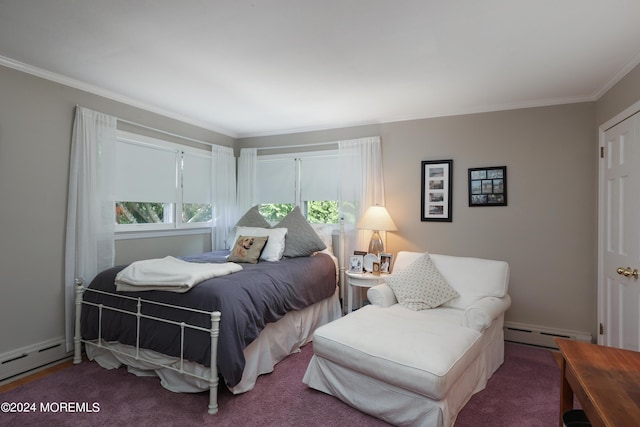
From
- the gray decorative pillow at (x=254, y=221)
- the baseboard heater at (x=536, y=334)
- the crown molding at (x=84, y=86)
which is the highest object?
the crown molding at (x=84, y=86)

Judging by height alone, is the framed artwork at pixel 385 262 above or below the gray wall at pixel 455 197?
below

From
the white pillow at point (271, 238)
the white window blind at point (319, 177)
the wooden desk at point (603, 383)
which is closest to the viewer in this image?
the wooden desk at point (603, 383)

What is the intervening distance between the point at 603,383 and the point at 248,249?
9.28ft

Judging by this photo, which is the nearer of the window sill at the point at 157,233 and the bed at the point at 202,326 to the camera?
the bed at the point at 202,326

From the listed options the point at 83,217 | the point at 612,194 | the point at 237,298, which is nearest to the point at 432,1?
the point at 237,298

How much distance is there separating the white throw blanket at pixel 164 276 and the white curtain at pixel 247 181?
6.86 ft

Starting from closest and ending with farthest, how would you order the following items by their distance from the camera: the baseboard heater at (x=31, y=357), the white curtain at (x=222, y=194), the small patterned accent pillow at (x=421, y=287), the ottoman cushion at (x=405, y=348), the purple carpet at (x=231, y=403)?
1. the ottoman cushion at (x=405, y=348)
2. the purple carpet at (x=231, y=403)
3. the baseboard heater at (x=31, y=357)
4. the small patterned accent pillow at (x=421, y=287)
5. the white curtain at (x=222, y=194)

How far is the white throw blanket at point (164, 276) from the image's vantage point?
242 centimetres

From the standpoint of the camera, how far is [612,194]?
9.41 ft

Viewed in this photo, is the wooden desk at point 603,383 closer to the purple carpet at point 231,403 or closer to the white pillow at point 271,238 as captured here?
the purple carpet at point 231,403

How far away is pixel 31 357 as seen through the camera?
271 centimetres

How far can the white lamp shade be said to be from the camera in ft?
12.1

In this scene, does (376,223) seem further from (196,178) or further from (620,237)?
(196,178)

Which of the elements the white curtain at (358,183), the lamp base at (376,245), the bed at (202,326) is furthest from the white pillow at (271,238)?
the lamp base at (376,245)
